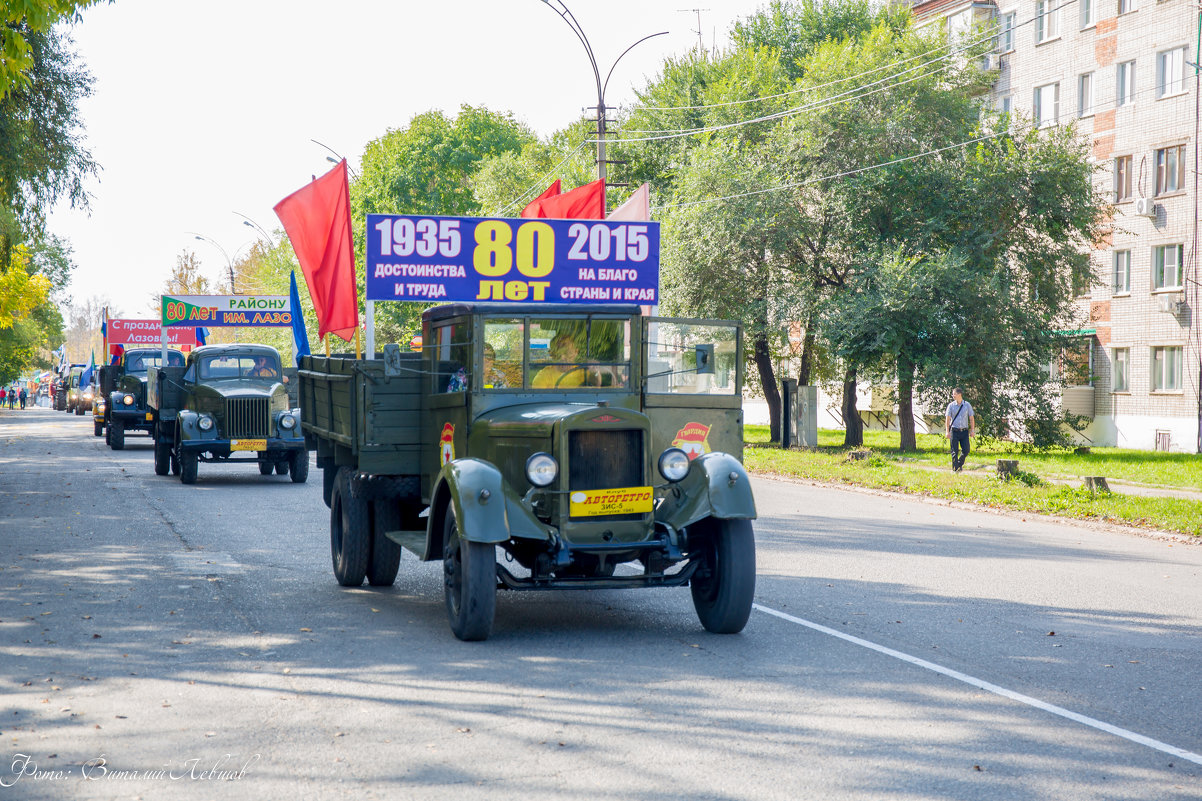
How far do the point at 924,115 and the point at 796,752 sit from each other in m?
30.2

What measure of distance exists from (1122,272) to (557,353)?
34039mm

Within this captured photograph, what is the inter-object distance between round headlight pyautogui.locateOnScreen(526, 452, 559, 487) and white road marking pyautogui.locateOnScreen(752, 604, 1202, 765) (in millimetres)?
2085

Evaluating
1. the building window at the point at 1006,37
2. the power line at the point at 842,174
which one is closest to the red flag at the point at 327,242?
the power line at the point at 842,174

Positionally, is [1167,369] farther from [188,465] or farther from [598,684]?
[598,684]

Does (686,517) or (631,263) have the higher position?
(631,263)

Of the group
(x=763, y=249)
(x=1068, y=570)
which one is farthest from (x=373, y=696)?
(x=763, y=249)

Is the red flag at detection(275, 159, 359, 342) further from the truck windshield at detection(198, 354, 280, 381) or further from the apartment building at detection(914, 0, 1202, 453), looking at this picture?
the apartment building at detection(914, 0, 1202, 453)

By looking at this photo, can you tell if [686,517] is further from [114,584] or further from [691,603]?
[114,584]

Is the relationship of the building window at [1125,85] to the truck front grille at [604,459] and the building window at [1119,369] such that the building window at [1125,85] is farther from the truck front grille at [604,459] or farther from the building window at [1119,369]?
the truck front grille at [604,459]

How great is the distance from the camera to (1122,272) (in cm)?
3822

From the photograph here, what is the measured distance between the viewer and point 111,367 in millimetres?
32625

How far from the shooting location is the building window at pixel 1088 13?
39594 mm

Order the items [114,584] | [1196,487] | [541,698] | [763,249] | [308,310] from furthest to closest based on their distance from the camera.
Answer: [308,310]
[763,249]
[1196,487]
[114,584]
[541,698]

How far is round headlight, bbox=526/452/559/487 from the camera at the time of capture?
7.51m
